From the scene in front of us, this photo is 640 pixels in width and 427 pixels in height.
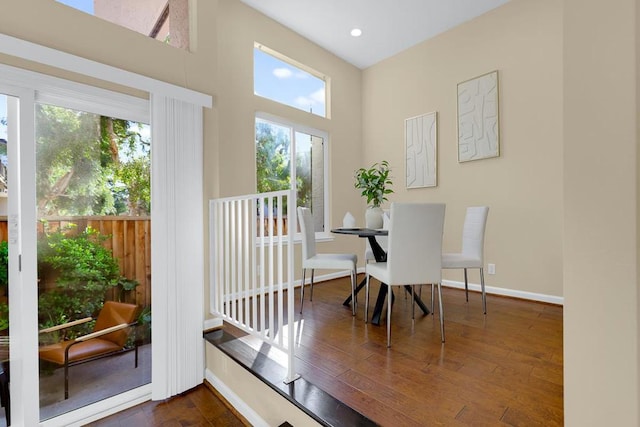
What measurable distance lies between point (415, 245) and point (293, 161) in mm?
2258

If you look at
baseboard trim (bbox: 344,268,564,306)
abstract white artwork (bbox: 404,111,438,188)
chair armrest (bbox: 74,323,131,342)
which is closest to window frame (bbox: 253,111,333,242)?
baseboard trim (bbox: 344,268,564,306)

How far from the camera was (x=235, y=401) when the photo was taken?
1.92m

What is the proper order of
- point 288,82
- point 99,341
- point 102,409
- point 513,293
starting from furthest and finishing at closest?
point 288,82 → point 513,293 → point 99,341 → point 102,409

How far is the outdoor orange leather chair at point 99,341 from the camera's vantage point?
1829mm

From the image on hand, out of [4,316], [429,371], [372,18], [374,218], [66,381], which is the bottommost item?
[66,381]

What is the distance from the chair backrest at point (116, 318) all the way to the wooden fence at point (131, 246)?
0.05 meters

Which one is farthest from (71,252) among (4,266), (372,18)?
(372,18)

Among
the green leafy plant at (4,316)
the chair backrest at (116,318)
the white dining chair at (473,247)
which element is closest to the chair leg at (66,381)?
the chair backrest at (116,318)

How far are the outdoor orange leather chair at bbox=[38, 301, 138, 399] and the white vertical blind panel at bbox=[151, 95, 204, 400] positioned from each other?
0.27m

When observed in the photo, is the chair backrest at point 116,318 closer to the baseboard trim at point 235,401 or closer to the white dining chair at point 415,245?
the baseboard trim at point 235,401

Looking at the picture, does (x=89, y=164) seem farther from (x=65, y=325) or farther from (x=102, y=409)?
(x=102, y=409)

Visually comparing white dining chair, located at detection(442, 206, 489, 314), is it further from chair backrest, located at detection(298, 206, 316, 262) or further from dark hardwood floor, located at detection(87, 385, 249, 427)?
dark hardwood floor, located at detection(87, 385, 249, 427)

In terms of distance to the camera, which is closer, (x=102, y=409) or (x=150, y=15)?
(x=102, y=409)

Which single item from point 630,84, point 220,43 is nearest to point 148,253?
point 220,43
